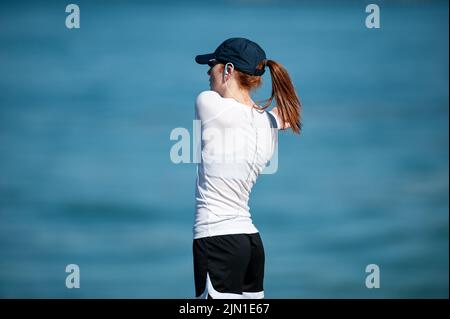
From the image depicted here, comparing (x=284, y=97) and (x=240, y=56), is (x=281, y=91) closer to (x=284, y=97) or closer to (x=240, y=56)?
(x=284, y=97)

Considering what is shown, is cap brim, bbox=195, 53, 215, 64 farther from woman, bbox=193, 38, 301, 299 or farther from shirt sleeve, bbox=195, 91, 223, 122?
shirt sleeve, bbox=195, 91, 223, 122

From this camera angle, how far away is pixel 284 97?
9.29 feet

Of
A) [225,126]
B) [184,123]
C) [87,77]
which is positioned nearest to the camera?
[225,126]

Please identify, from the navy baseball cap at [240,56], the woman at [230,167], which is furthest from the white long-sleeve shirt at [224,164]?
the navy baseball cap at [240,56]

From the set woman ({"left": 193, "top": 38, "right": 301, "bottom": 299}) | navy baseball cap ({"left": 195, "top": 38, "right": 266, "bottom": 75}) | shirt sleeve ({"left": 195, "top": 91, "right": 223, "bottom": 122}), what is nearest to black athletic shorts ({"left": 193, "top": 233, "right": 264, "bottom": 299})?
woman ({"left": 193, "top": 38, "right": 301, "bottom": 299})

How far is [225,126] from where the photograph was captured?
273 cm

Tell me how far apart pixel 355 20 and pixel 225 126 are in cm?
553

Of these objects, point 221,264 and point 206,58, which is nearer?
point 221,264

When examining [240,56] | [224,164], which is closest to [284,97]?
[240,56]

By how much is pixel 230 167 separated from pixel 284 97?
12.1 inches
